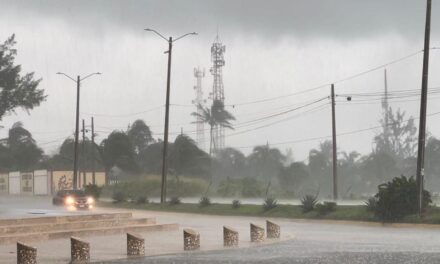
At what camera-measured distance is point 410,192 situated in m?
26.9

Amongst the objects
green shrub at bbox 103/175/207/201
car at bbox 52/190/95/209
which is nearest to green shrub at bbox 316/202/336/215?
car at bbox 52/190/95/209

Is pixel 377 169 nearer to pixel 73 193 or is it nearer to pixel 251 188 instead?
pixel 251 188

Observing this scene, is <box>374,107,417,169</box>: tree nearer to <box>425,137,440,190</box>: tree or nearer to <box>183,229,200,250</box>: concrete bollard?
<box>425,137,440,190</box>: tree

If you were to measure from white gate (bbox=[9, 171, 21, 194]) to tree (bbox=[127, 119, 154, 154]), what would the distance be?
28182 millimetres

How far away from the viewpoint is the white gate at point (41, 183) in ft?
270

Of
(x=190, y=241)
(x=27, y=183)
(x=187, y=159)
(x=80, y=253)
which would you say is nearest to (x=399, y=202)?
(x=190, y=241)

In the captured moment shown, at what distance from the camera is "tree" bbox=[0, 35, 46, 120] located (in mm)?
50250

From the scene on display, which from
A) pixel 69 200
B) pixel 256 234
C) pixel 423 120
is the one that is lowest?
pixel 69 200

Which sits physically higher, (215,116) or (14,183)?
(215,116)

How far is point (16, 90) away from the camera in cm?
5066

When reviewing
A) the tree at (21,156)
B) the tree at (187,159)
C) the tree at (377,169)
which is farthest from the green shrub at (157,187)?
the tree at (377,169)

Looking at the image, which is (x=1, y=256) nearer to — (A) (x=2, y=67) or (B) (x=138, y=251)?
(B) (x=138, y=251)

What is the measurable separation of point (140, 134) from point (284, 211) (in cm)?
8617

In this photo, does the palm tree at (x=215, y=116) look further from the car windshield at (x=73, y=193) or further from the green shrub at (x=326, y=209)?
the green shrub at (x=326, y=209)
